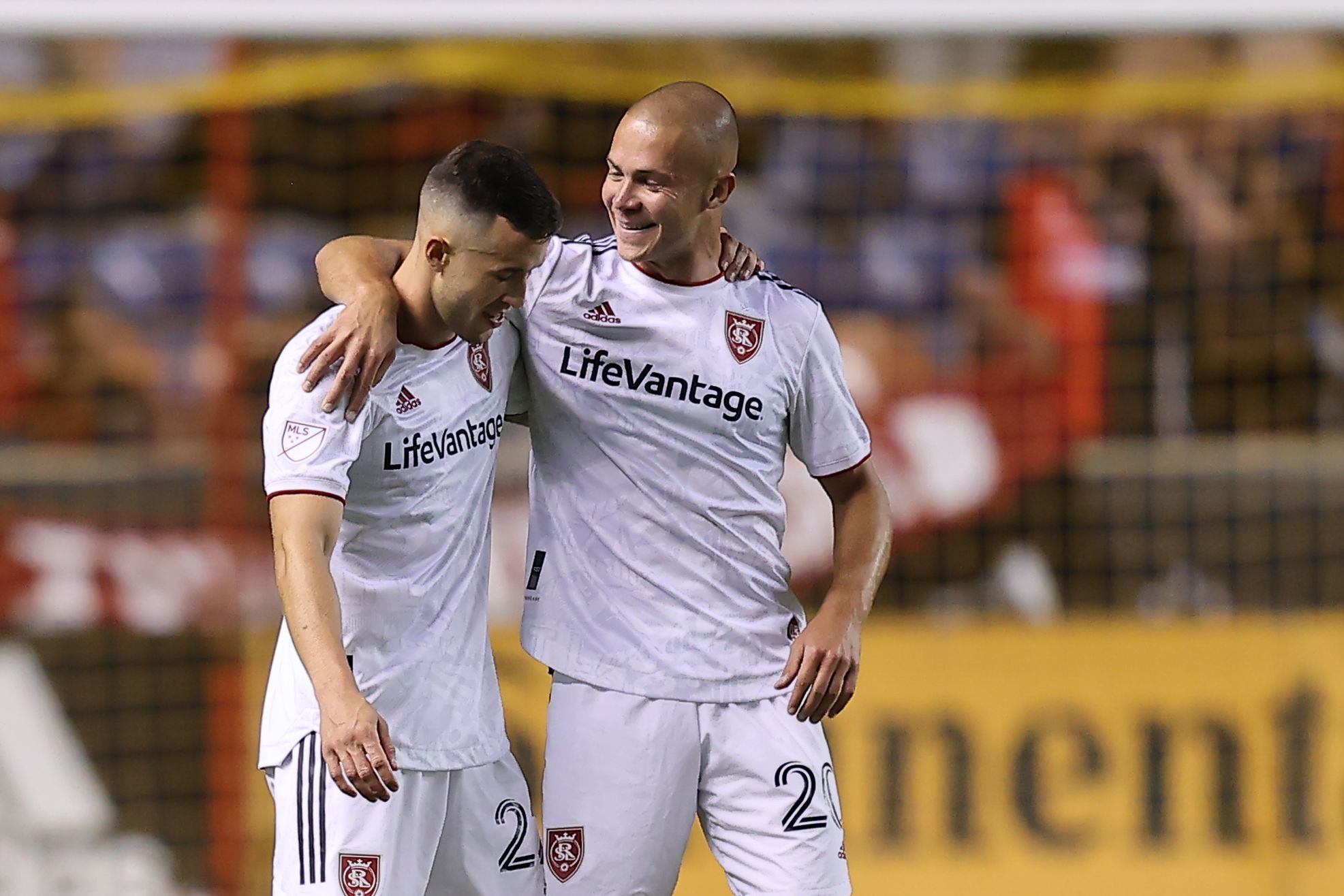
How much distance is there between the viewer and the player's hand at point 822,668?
3.25m

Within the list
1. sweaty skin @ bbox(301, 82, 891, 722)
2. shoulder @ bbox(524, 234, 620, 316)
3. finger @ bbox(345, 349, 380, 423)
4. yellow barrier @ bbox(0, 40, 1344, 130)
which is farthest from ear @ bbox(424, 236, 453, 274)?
yellow barrier @ bbox(0, 40, 1344, 130)

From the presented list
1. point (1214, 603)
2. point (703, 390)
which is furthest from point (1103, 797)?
point (703, 390)

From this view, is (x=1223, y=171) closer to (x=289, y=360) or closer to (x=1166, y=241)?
(x=1166, y=241)

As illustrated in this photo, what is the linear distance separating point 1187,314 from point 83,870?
14.7ft

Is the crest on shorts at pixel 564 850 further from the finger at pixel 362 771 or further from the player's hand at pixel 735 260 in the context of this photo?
the player's hand at pixel 735 260

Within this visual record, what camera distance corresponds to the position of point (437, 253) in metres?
3.00

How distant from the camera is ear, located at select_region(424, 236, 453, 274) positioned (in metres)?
3.00

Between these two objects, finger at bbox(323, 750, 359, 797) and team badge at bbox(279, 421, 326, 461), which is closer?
finger at bbox(323, 750, 359, 797)

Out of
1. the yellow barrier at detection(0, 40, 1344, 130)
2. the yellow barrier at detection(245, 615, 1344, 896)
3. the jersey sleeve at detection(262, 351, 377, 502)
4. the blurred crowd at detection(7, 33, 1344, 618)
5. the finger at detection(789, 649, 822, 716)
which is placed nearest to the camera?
the jersey sleeve at detection(262, 351, 377, 502)

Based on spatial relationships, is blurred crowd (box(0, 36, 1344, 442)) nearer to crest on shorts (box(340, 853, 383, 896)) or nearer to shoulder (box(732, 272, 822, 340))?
shoulder (box(732, 272, 822, 340))

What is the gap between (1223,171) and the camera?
700 cm

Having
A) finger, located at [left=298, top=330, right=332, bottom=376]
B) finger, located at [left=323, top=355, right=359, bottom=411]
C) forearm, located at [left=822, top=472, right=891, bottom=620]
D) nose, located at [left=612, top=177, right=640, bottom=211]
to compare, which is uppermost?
nose, located at [left=612, top=177, right=640, bottom=211]

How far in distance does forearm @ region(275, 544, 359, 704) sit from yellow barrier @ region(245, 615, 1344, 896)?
301 centimetres

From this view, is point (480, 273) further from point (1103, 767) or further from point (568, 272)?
point (1103, 767)
